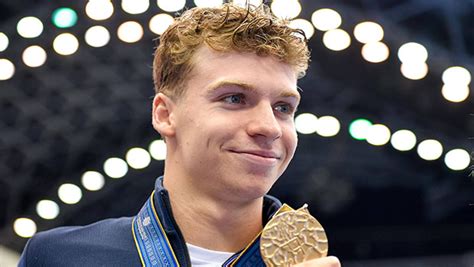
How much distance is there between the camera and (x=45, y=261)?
2.16 m

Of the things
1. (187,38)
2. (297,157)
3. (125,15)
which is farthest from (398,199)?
(187,38)

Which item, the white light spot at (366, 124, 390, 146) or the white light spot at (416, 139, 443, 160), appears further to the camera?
the white light spot at (366, 124, 390, 146)

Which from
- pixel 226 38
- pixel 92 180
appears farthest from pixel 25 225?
pixel 226 38

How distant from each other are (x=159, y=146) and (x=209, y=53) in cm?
931

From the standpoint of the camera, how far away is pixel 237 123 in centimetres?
195

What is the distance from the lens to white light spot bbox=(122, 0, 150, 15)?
28.0ft

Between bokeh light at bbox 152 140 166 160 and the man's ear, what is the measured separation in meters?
9.10

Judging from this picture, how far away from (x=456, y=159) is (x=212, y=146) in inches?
318

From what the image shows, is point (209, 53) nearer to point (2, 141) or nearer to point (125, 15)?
point (125, 15)

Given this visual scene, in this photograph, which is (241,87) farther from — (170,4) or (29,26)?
(29,26)

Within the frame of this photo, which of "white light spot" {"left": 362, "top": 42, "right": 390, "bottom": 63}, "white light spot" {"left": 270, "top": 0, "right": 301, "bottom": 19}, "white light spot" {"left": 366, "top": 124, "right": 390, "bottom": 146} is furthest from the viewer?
"white light spot" {"left": 366, "top": 124, "right": 390, "bottom": 146}

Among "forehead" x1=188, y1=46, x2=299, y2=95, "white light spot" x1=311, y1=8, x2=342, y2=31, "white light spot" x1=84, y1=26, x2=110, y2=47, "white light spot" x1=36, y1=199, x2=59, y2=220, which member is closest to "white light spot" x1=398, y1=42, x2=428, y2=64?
"white light spot" x1=311, y1=8, x2=342, y2=31

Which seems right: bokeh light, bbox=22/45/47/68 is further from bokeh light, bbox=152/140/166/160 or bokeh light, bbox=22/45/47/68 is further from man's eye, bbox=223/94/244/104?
man's eye, bbox=223/94/244/104

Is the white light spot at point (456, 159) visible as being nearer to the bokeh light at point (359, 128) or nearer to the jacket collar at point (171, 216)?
the bokeh light at point (359, 128)
